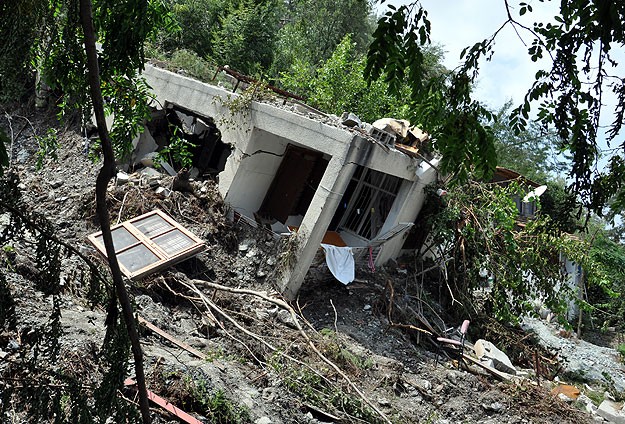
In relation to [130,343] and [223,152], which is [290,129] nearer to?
[223,152]

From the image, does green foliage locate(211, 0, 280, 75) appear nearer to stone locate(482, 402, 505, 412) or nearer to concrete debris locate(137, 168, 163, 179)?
concrete debris locate(137, 168, 163, 179)

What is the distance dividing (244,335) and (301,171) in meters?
4.71

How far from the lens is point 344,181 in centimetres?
977

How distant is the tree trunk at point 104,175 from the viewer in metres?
2.30

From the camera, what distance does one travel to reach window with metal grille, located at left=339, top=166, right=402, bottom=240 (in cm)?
1253

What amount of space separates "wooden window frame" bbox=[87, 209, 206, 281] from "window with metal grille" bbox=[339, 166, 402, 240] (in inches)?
173

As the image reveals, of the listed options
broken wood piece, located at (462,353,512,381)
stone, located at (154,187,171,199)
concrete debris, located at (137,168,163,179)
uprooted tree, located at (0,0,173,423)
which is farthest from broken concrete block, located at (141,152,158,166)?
uprooted tree, located at (0,0,173,423)

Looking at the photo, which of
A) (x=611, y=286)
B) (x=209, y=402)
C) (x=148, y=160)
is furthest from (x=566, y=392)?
(x=611, y=286)

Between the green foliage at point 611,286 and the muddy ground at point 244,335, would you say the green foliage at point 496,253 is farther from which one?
the green foliage at point 611,286

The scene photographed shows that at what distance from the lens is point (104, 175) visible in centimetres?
242

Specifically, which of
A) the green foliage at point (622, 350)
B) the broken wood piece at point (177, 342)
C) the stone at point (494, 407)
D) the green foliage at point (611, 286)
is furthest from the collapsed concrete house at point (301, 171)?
the green foliage at point (611, 286)

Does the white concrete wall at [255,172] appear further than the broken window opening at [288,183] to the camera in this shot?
No

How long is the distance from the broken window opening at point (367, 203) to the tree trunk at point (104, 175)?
9.91m

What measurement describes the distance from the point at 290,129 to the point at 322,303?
313cm
